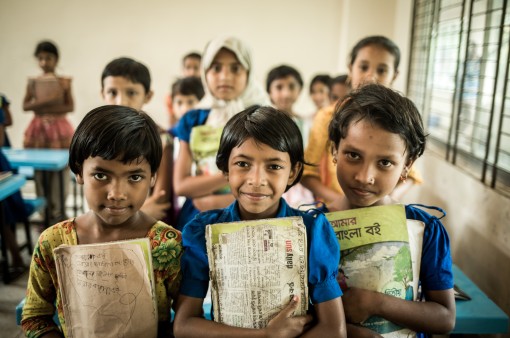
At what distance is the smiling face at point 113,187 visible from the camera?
43.6 inches

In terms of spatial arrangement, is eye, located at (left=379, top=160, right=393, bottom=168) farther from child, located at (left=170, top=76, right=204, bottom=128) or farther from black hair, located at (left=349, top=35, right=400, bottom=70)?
child, located at (left=170, top=76, right=204, bottom=128)

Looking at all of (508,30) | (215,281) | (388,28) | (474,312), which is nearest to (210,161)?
(215,281)

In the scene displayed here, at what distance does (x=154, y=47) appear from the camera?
5613 millimetres

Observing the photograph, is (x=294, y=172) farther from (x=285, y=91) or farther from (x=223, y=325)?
(x=285, y=91)

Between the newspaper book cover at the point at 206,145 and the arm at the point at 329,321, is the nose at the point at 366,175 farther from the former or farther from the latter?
the newspaper book cover at the point at 206,145

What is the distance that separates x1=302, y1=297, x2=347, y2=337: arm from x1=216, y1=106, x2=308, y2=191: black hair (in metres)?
0.40

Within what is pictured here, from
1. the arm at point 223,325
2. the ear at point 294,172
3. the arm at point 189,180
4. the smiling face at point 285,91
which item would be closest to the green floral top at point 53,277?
the arm at point 223,325

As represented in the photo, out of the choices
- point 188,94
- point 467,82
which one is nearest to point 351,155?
point 467,82

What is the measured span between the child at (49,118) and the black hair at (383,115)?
147 inches

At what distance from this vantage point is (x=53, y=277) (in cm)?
114

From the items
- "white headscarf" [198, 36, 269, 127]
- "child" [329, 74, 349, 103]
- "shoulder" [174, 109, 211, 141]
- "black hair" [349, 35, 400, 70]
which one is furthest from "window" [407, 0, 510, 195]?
"shoulder" [174, 109, 211, 141]

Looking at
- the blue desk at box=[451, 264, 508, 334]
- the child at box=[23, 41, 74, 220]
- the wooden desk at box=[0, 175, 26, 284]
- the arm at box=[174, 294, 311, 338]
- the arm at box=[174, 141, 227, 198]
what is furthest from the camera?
the child at box=[23, 41, 74, 220]

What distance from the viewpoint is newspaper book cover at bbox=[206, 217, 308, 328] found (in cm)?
102

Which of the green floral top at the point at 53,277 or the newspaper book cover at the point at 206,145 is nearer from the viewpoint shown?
the green floral top at the point at 53,277
